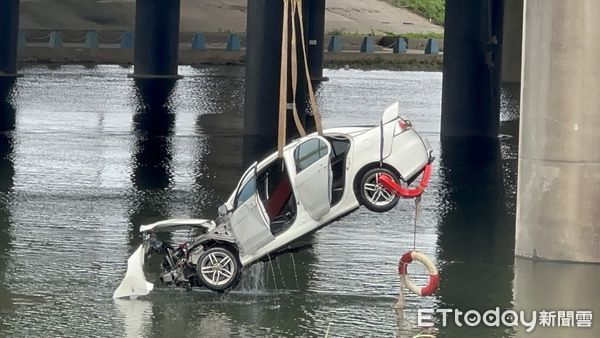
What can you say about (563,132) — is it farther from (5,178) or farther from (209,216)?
(5,178)

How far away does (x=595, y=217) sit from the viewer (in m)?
16.8

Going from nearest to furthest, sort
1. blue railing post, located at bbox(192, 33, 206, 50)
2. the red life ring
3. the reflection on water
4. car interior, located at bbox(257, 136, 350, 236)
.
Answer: the reflection on water → the red life ring → car interior, located at bbox(257, 136, 350, 236) → blue railing post, located at bbox(192, 33, 206, 50)

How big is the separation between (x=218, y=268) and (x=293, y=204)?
0.93m

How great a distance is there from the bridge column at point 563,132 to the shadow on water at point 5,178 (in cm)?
593

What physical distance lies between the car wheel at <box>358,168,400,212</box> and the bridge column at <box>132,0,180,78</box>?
36225 millimetres

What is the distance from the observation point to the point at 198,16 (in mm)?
75188

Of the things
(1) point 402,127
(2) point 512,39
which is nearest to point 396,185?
(1) point 402,127

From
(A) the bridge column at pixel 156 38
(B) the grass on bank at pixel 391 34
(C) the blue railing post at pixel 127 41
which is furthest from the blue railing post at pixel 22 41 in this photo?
(B) the grass on bank at pixel 391 34

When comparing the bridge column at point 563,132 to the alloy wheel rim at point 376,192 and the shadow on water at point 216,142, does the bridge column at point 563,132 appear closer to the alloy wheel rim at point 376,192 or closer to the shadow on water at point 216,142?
the alloy wheel rim at point 376,192

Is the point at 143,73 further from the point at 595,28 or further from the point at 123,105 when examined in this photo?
the point at 595,28

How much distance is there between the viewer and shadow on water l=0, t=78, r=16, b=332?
14.5 metres

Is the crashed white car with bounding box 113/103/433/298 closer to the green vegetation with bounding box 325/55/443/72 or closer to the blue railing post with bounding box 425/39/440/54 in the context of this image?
the green vegetation with bounding box 325/55/443/72

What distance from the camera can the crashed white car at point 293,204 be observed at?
14.0m

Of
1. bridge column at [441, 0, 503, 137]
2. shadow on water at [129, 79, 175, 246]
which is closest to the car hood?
shadow on water at [129, 79, 175, 246]
